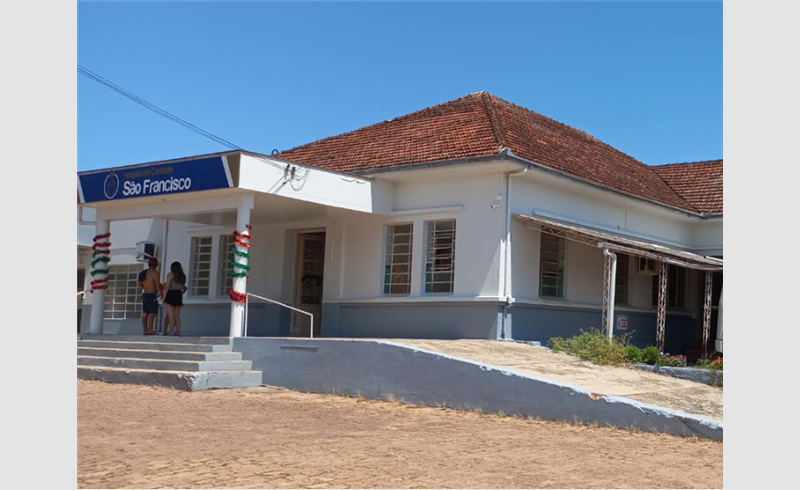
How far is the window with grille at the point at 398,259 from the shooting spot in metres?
16.2

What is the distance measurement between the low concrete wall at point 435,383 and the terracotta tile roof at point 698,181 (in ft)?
37.6

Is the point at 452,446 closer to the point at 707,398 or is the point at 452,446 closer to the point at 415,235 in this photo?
the point at 707,398

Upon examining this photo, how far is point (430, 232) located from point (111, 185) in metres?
5.86

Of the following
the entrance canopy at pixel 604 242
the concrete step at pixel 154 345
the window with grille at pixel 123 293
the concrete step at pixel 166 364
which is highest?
the entrance canopy at pixel 604 242

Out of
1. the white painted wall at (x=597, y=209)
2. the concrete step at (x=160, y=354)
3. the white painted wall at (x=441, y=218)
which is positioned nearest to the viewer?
the concrete step at (x=160, y=354)

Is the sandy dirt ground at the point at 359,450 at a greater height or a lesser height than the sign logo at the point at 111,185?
lesser

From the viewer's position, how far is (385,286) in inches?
647

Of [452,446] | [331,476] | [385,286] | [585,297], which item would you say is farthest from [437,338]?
[331,476]

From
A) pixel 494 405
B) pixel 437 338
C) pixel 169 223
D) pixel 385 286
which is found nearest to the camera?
pixel 494 405

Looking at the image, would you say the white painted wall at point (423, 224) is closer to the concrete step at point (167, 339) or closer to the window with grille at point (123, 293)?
the concrete step at point (167, 339)

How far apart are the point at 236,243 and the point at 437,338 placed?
4006mm

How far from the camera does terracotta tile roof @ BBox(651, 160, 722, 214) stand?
67.9 feet

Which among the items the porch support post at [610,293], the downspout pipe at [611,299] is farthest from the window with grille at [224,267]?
the downspout pipe at [611,299]

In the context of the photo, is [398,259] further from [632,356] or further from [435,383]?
[435,383]
